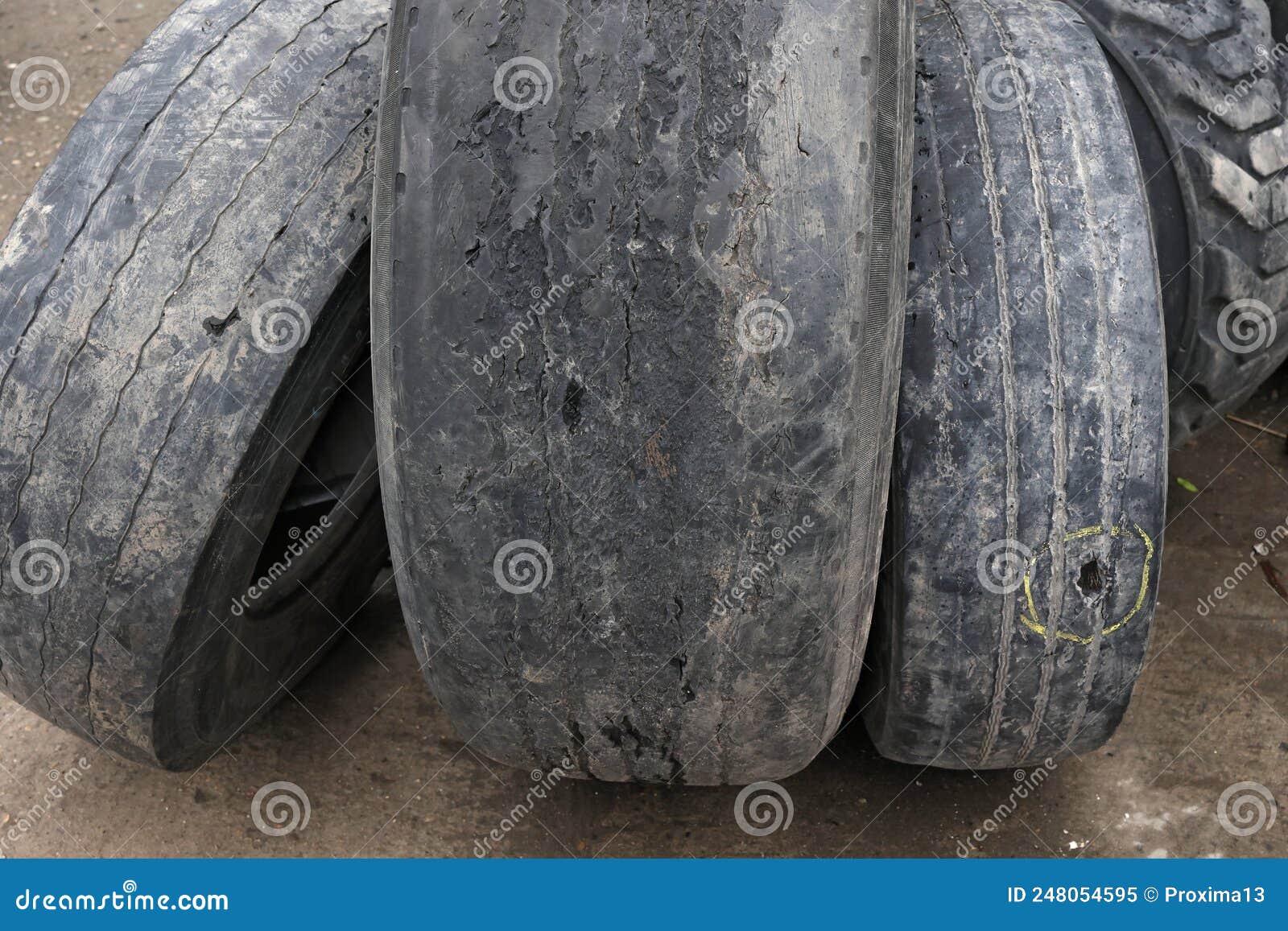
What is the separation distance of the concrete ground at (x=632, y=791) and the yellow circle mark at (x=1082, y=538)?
75 cm

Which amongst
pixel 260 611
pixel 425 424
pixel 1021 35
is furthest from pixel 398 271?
pixel 1021 35

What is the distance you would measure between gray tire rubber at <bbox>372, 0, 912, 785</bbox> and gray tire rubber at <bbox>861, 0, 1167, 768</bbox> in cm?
26

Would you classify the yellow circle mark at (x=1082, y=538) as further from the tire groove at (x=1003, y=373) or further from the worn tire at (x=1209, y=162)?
the worn tire at (x=1209, y=162)

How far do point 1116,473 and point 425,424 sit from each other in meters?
1.34

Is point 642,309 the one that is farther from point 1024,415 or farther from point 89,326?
point 89,326

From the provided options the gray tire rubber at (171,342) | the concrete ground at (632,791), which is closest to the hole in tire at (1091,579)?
the concrete ground at (632,791)

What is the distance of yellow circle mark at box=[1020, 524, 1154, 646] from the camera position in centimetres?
249

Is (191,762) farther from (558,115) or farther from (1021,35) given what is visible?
(1021,35)

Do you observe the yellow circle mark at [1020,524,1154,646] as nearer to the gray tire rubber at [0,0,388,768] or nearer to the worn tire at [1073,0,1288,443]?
the worn tire at [1073,0,1288,443]

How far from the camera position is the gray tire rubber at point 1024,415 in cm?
246

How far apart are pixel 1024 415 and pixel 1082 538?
0.28 metres

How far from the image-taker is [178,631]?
8.71ft

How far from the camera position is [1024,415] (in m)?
2.45

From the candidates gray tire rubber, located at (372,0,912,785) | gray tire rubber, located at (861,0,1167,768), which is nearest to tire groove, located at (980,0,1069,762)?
gray tire rubber, located at (861,0,1167,768)
